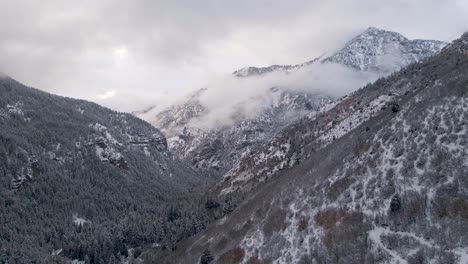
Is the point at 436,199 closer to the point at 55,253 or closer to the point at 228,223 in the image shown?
the point at 228,223

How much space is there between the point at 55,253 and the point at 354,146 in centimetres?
13009

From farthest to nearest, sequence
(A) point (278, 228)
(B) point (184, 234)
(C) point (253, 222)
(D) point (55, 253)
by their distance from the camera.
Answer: (D) point (55, 253), (B) point (184, 234), (C) point (253, 222), (A) point (278, 228)

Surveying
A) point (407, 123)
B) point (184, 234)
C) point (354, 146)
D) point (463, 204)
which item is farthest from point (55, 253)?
point (463, 204)

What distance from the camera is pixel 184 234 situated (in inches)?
6978

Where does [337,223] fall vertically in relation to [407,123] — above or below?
below

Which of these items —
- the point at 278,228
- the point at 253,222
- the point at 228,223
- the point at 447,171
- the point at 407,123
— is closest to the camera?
the point at 447,171

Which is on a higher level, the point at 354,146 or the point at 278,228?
the point at 354,146

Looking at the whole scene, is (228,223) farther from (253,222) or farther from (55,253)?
(55,253)

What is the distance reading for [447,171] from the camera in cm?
8056

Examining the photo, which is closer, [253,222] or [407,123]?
[407,123]

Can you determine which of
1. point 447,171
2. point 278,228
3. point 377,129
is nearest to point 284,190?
point 278,228

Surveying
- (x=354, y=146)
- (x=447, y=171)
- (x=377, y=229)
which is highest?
(x=354, y=146)

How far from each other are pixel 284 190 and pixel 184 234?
5989 centimetres

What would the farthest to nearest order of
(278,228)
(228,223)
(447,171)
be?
(228,223), (278,228), (447,171)
